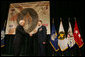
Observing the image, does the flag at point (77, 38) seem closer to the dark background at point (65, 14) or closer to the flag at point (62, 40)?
the dark background at point (65, 14)

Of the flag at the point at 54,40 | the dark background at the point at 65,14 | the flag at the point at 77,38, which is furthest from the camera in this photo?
the dark background at the point at 65,14

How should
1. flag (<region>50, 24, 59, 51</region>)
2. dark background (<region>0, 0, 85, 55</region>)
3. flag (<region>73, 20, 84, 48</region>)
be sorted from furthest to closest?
dark background (<region>0, 0, 85, 55</region>) < flag (<region>50, 24, 59, 51</region>) < flag (<region>73, 20, 84, 48</region>)

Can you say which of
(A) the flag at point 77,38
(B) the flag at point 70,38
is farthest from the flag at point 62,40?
(A) the flag at point 77,38

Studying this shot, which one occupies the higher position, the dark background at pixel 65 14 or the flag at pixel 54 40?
the dark background at pixel 65 14

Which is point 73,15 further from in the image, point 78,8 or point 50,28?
point 50,28

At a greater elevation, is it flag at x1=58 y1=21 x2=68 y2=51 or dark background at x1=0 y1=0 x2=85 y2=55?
dark background at x1=0 y1=0 x2=85 y2=55

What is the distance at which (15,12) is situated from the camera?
444 centimetres

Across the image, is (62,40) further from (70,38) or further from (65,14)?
(65,14)

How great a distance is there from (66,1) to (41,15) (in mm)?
1437

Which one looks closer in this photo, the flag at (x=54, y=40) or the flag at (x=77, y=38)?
the flag at (x=77, y=38)

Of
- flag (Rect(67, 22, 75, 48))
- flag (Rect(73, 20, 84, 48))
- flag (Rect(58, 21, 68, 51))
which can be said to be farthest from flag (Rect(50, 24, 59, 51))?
flag (Rect(73, 20, 84, 48))

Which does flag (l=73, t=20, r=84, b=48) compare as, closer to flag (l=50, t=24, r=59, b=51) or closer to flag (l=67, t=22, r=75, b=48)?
flag (l=67, t=22, r=75, b=48)

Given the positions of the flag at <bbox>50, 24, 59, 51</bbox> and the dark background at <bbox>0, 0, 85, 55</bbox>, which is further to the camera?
the dark background at <bbox>0, 0, 85, 55</bbox>

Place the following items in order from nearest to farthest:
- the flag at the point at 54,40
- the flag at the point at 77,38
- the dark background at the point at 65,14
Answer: the flag at the point at 77,38, the flag at the point at 54,40, the dark background at the point at 65,14
